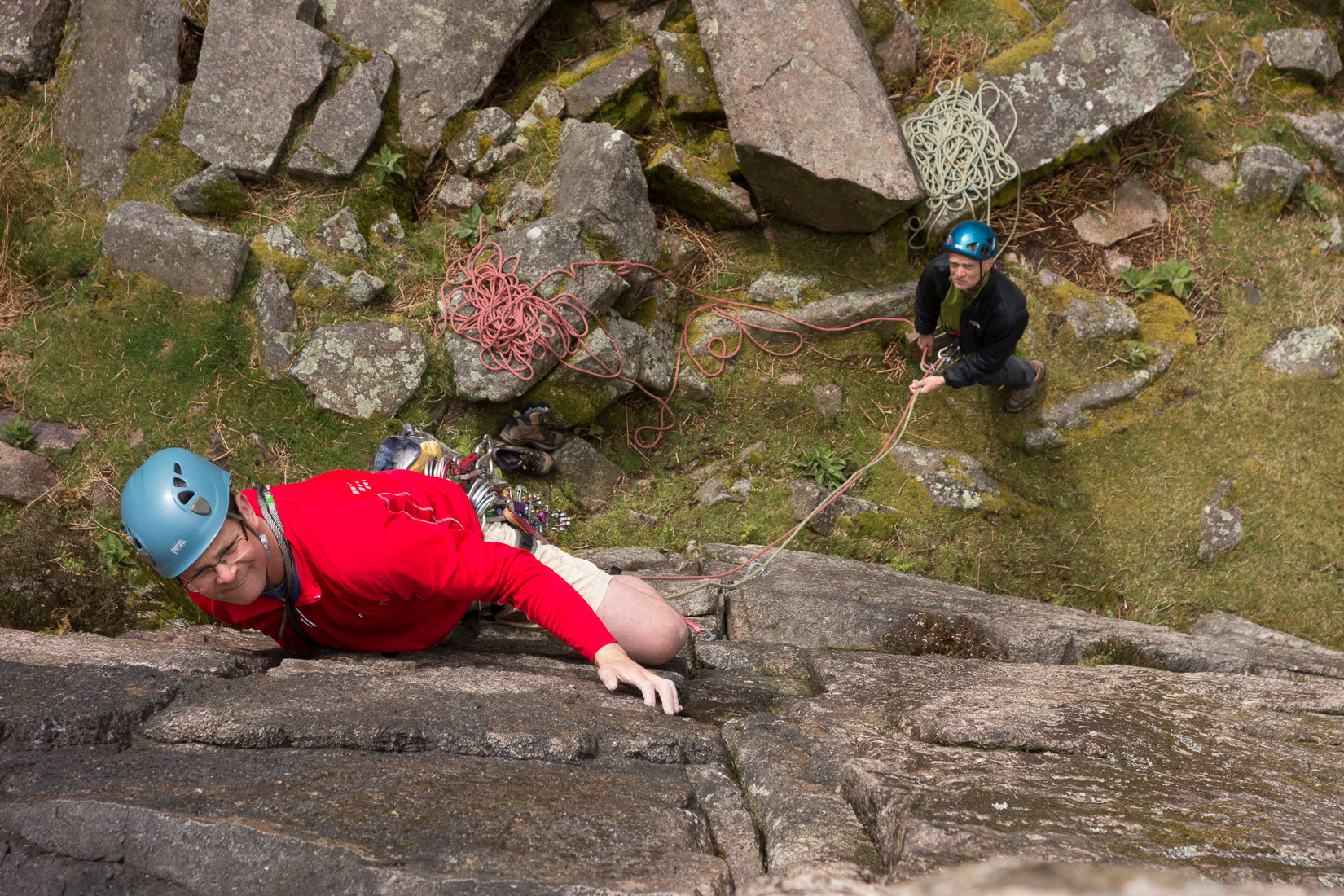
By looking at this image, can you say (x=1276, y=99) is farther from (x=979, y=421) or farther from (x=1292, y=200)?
(x=979, y=421)

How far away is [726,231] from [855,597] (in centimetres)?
382

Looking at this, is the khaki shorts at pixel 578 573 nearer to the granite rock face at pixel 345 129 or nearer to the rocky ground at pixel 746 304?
the rocky ground at pixel 746 304

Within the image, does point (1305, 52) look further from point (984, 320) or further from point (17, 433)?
point (17, 433)

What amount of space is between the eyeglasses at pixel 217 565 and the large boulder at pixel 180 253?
12.0 ft

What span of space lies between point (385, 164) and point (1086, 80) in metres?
5.95

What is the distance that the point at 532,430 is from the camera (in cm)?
582

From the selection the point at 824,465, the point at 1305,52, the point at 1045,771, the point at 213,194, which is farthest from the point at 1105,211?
the point at 213,194

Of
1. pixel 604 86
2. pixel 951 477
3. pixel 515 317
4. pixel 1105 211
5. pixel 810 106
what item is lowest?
pixel 951 477

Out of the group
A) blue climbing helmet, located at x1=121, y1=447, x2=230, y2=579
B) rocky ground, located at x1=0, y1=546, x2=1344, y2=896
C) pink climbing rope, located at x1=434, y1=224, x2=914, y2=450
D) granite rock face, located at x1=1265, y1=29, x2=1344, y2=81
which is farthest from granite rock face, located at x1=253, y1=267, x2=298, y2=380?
granite rock face, located at x1=1265, y1=29, x2=1344, y2=81

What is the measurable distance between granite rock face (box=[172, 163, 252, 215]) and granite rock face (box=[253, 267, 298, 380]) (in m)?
0.66

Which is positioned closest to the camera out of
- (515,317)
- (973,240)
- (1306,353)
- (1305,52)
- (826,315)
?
(973,240)

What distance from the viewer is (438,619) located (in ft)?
11.2

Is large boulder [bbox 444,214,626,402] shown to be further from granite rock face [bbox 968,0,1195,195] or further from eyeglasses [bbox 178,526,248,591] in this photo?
granite rock face [bbox 968,0,1195,195]

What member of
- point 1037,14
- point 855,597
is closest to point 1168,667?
point 855,597
